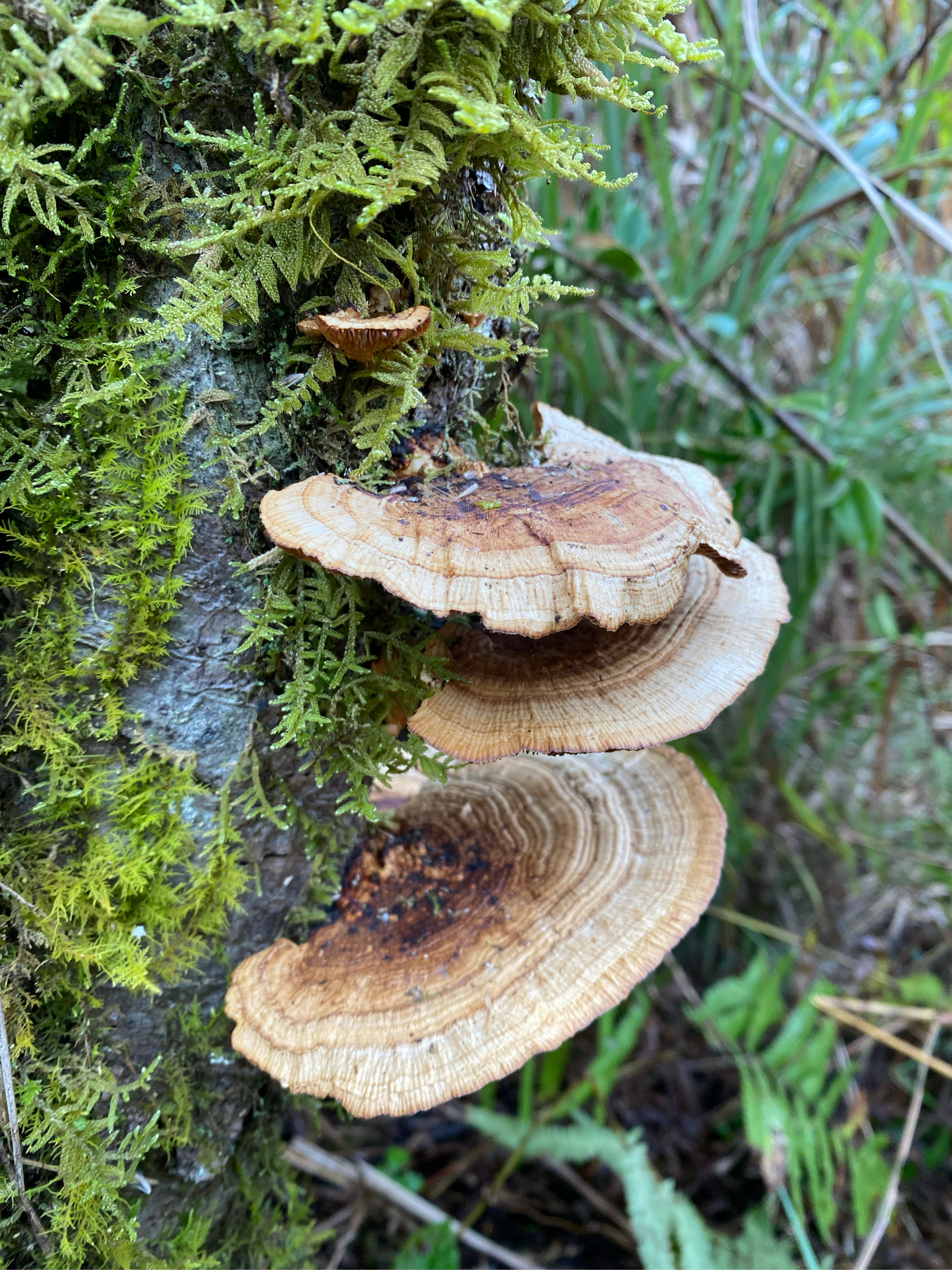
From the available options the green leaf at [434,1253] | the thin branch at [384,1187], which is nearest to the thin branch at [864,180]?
the green leaf at [434,1253]

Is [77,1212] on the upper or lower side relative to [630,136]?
lower

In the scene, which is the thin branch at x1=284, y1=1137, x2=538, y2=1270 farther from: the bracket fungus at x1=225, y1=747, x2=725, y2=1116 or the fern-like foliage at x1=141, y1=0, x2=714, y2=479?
the fern-like foliage at x1=141, y1=0, x2=714, y2=479

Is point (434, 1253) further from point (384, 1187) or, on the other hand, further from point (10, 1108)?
point (10, 1108)

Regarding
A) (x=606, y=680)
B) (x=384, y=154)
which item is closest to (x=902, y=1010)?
(x=606, y=680)

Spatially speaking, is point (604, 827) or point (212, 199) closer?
point (212, 199)

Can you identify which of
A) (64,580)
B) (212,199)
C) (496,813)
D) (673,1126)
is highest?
(212,199)

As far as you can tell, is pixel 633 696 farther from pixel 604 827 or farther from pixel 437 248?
pixel 437 248

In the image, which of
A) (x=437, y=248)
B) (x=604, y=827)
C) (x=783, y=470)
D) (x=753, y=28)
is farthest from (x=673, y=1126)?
(x=753, y=28)
